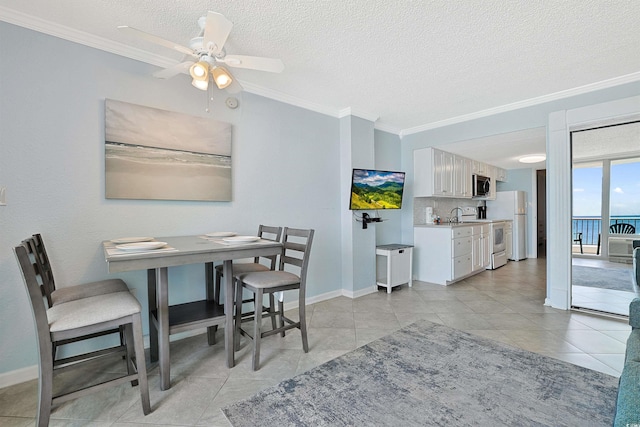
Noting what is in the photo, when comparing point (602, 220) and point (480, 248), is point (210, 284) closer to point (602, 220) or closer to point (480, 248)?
point (602, 220)

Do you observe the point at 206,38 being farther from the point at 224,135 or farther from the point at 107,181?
the point at 107,181

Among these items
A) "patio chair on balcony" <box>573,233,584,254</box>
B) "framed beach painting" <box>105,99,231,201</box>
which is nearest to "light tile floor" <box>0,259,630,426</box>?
"patio chair on balcony" <box>573,233,584,254</box>

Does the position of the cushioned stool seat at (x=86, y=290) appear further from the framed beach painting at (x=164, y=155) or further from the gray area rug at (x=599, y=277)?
the gray area rug at (x=599, y=277)

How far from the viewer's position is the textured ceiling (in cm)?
195

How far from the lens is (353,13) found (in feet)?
6.55

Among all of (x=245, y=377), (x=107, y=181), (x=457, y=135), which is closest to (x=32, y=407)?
(x=245, y=377)

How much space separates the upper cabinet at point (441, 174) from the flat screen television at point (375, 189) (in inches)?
21.4

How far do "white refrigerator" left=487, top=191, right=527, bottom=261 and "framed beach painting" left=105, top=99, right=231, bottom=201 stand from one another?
6.46 meters

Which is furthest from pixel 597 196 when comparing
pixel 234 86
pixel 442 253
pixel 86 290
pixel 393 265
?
pixel 86 290

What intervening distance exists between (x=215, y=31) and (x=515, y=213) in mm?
7055

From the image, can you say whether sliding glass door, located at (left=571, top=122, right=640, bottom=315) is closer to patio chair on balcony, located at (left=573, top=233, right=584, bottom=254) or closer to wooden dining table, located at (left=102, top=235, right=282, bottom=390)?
patio chair on balcony, located at (left=573, top=233, right=584, bottom=254)

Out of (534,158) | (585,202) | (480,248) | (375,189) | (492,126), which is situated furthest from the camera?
(534,158)

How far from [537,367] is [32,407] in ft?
10.8

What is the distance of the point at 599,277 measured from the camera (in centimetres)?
336
